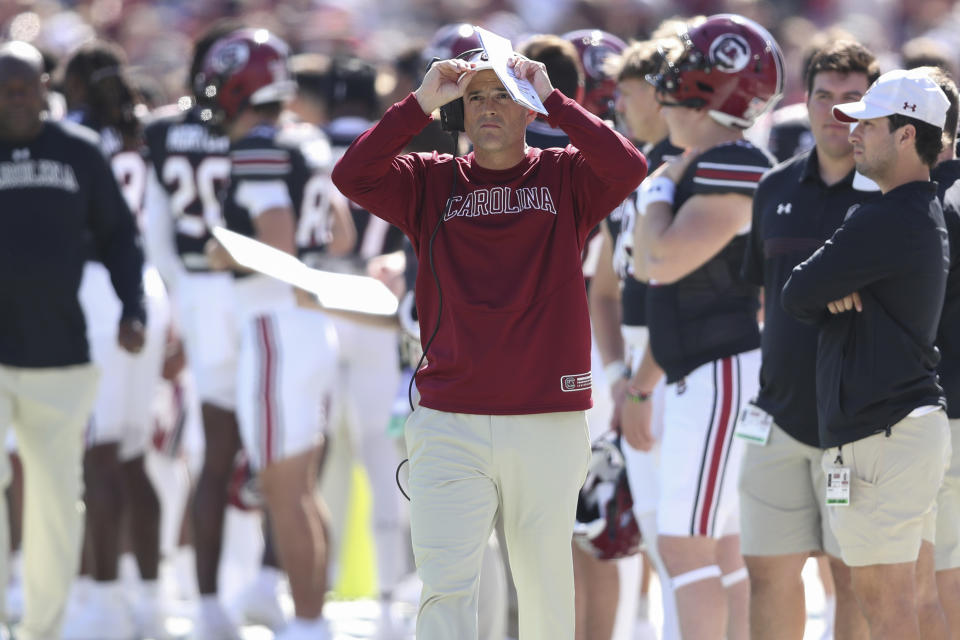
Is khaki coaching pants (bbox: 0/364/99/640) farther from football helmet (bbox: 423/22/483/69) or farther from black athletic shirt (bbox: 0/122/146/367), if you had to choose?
football helmet (bbox: 423/22/483/69)

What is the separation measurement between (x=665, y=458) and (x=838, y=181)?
1118 millimetres

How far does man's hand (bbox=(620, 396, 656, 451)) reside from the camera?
19.1 feet

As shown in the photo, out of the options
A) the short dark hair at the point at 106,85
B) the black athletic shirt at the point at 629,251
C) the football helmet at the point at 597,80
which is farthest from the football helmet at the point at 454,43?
the short dark hair at the point at 106,85

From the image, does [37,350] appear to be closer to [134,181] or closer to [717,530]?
[134,181]

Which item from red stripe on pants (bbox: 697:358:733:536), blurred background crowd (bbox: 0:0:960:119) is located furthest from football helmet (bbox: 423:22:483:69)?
blurred background crowd (bbox: 0:0:960:119)

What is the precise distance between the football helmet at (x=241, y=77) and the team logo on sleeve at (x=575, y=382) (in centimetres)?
320

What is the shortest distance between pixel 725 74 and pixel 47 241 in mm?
2957

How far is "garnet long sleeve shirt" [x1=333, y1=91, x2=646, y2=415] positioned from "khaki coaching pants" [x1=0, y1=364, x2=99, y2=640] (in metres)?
2.61

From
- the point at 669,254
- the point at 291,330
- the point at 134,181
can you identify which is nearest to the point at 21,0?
the point at 134,181

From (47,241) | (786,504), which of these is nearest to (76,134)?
(47,241)

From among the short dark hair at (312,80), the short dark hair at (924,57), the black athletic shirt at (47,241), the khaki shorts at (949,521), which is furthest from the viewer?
the short dark hair at (312,80)

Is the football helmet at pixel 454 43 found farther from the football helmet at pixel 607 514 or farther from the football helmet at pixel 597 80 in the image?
the football helmet at pixel 607 514

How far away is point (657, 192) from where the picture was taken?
5.62 metres

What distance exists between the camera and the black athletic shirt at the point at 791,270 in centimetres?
511
